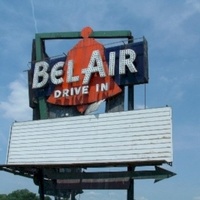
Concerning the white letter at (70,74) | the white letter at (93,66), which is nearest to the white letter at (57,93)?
the white letter at (70,74)

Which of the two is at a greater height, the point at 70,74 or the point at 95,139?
the point at 70,74

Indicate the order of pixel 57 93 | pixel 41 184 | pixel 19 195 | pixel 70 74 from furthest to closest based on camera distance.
A: 1. pixel 19 195
2. pixel 57 93
3. pixel 70 74
4. pixel 41 184

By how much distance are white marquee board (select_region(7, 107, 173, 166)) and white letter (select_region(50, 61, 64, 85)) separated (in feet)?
6.13

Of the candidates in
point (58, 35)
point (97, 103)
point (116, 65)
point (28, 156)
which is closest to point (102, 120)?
point (97, 103)

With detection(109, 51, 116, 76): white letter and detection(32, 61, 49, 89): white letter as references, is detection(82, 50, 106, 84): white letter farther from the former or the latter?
detection(32, 61, 49, 89): white letter

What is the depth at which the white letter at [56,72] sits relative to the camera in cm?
1820

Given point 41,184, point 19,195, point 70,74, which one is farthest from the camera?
point 19,195

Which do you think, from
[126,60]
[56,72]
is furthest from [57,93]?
[126,60]

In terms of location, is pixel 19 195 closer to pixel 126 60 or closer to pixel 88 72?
pixel 88 72

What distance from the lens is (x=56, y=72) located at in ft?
A: 60.2

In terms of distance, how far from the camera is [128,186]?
15.1m

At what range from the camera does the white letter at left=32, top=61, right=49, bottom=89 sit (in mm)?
18688

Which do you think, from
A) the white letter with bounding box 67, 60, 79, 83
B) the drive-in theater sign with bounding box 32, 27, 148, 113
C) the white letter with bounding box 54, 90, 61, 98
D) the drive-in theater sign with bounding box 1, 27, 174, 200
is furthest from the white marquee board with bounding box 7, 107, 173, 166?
the white letter with bounding box 67, 60, 79, 83

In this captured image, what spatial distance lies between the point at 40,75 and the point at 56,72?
2.95ft
